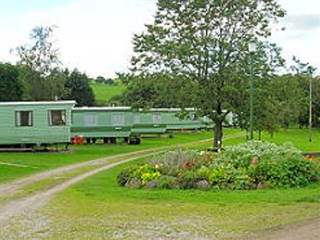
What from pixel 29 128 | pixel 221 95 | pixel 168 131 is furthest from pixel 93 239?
pixel 168 131

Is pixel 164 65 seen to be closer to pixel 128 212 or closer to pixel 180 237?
pixel 128 212

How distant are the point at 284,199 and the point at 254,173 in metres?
2.34

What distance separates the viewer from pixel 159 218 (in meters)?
9.80

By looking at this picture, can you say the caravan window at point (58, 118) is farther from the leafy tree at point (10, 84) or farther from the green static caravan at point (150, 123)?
the leafy tree at point (10, 84)

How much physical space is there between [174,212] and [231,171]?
4.01 m

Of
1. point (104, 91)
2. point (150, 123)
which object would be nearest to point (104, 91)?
point (104, 91)

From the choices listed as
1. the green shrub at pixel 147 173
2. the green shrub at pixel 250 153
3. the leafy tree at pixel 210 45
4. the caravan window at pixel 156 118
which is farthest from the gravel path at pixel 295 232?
the caravan window at pixel 156 118

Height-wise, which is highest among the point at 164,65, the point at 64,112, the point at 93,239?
the point at 164,65

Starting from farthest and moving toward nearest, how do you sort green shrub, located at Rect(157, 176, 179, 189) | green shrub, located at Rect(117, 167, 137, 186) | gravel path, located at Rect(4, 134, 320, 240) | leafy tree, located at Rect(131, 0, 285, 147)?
leafy tree, located at Rect(131, 0, 285, 147), green shrub, located at Rect(117, 167, 137, 186), green shrub, located at Rect(157, 176, 179, 189), gravel path, located at Rect(4, 134, 320, 240)

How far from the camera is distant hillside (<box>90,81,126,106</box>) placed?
72.9 metres

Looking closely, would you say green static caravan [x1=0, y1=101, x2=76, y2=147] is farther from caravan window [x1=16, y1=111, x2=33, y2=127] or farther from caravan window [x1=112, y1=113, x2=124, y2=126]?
caravan window [x1=112, y1=113, x2=124, y2=126]

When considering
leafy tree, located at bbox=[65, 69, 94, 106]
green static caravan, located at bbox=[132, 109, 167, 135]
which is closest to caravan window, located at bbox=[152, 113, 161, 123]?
green static caravan, located at bbox=[132, 109, 167, 135]

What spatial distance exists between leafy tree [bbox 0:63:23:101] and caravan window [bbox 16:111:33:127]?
24.2 m

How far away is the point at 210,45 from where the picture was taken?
28.5 metres
